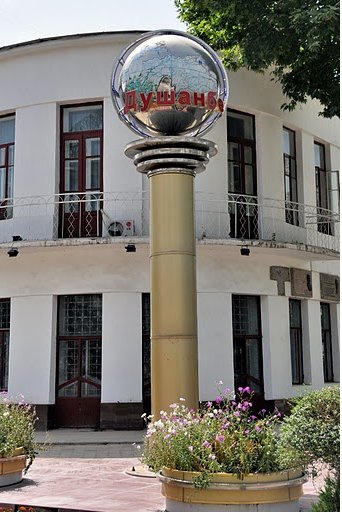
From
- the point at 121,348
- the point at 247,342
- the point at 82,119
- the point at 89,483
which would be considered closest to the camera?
the point at 89,483

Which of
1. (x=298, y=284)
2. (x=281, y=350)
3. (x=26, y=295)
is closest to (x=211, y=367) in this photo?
(x=281, y=350)

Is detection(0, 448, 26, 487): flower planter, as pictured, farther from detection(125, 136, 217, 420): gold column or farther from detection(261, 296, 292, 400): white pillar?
detection(261, 296, 292, 400): white pillar

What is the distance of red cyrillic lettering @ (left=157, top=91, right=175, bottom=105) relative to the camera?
27.7 feet

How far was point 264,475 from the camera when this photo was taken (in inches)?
246

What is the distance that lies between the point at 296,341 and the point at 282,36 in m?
7.71

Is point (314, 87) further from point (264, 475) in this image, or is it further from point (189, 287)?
point (264, 475)

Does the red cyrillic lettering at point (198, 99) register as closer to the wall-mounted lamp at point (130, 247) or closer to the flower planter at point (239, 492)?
the flower planter at point (239, 492)

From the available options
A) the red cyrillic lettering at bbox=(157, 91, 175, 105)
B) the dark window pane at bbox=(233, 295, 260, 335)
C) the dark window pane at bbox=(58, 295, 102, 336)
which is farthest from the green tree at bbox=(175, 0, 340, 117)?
the dark window pane at bbox=(58, 295, 102, 336)

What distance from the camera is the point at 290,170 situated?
1802 centimetres

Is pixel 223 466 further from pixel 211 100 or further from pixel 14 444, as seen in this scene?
pixel 211 100

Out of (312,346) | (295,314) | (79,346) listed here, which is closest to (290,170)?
Answer: (295,314)

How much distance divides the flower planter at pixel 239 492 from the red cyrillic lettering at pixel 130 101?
4.54 metres

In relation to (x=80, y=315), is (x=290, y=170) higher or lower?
higher

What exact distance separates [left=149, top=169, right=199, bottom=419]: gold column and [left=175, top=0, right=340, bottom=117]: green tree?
15.8 feet
